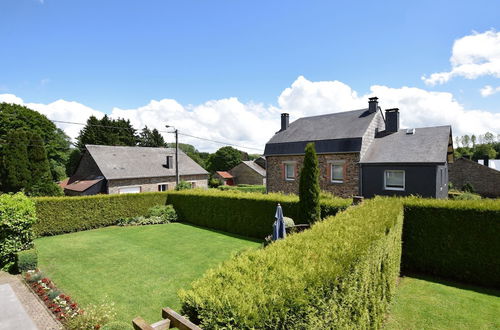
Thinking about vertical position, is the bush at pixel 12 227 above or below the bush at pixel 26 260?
above

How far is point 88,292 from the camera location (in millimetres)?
7578

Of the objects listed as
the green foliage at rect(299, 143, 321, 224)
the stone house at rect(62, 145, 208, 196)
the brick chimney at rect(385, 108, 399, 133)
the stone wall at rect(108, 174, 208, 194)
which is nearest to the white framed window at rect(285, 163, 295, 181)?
the brick chimney at rect(385, 108, 399, 133)

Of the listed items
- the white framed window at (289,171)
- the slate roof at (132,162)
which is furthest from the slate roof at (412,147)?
the slate roof at (132,162)

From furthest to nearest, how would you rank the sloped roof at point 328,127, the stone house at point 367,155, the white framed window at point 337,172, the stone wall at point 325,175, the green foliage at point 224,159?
the green foliage at point 224,159
the sloped roof at point 328,127
the white framed window at point 337,172
the stone wall at point 325,175
the stone house at point 367,155

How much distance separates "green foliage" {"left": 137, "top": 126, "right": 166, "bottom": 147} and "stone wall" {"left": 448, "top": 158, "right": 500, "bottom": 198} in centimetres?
5239

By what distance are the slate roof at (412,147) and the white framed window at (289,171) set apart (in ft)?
18.3

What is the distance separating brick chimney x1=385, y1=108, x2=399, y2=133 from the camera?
1902 cm

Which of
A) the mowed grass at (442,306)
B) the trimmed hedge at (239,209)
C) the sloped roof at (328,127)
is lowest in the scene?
the mowed grass at (442,306)

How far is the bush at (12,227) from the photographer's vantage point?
31.3ft

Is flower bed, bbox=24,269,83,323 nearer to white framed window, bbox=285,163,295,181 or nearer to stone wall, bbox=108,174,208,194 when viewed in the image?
stone wall, bbox=108,174,208,194

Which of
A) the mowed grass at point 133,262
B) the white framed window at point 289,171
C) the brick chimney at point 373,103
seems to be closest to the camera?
the mowed grass at point 133,262

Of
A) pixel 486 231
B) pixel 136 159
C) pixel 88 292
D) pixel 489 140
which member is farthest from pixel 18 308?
pixel 489 140

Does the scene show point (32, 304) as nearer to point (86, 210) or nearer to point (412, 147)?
point (86, 210)

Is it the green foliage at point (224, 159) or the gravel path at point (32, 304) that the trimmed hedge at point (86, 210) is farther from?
the green foliage at point (224, 159)
